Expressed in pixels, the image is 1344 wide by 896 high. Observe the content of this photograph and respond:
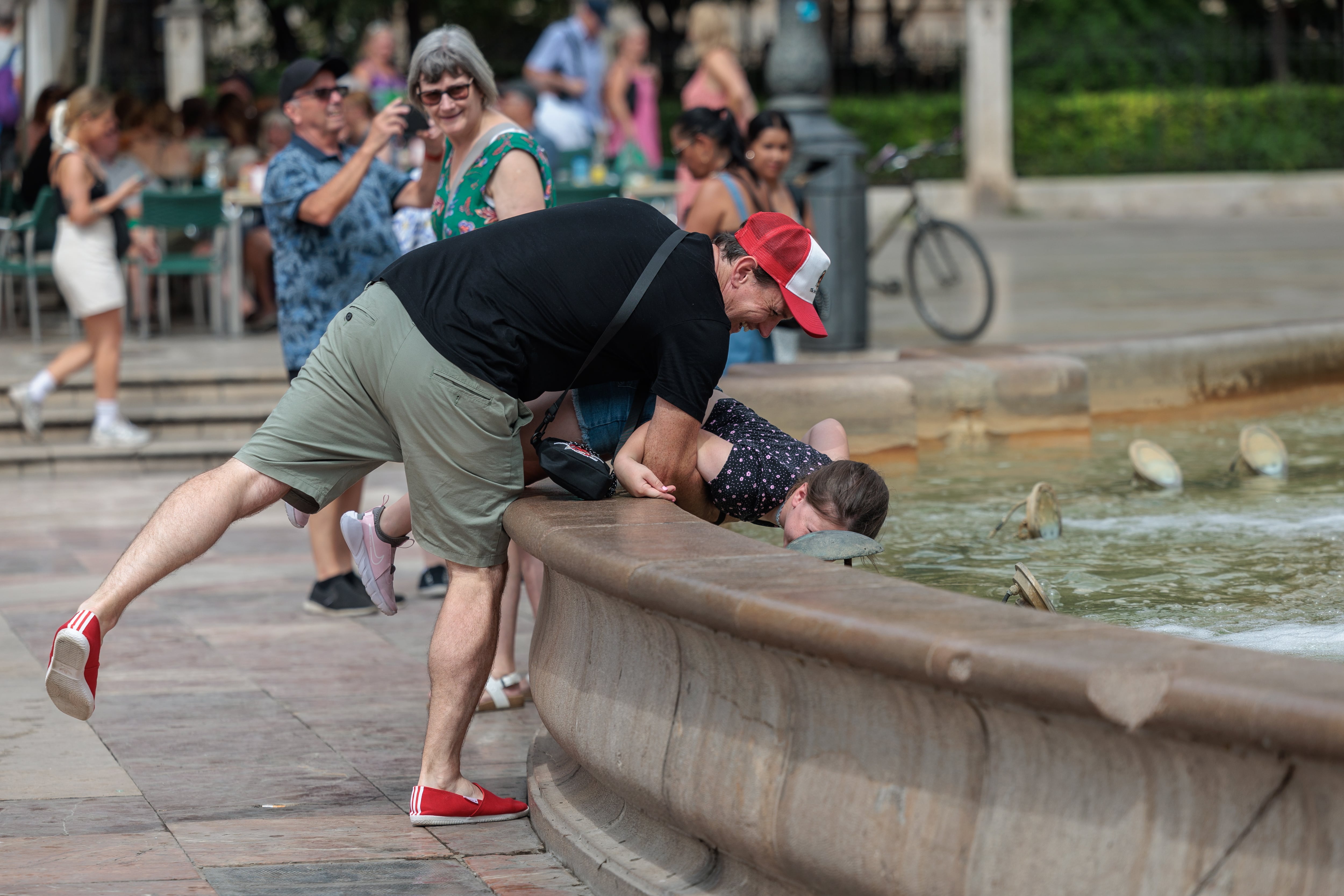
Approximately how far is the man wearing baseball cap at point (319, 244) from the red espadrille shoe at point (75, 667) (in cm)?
227

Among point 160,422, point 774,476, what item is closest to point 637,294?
point 774,476

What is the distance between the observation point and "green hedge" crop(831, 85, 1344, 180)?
2450 centimetres

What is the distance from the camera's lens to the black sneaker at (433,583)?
6.41m

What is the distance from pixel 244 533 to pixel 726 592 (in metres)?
5.28

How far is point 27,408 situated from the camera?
937cm

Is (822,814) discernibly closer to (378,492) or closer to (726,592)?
(726,592)

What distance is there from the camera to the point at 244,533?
25.7ft

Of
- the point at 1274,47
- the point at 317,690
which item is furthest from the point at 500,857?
the point at 1274,47

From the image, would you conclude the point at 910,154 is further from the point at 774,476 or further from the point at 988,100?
the point at 988,100

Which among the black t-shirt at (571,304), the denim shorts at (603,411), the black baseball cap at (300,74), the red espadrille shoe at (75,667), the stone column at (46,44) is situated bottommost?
the red espadrille shoe at (75,667)

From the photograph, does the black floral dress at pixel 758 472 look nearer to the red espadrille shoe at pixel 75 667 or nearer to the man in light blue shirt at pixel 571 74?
the red espadrille shoe at pixel 75 667

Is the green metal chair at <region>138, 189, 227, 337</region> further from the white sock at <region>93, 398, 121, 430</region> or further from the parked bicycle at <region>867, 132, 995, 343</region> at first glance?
the parked bicycle at <region>867, 132, 995, 343</region>

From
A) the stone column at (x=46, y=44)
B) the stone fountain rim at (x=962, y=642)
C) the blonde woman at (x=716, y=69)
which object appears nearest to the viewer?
the stone fountain rim at (x=962, y=642)

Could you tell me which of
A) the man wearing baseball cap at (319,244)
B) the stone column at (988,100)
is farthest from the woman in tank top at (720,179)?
the stone column at (988,100)
